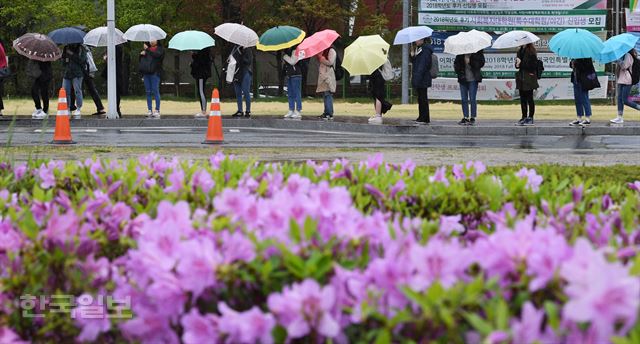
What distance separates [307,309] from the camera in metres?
2.24

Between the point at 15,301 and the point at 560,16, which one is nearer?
the point at 15,301

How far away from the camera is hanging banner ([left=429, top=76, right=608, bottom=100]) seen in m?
31.2

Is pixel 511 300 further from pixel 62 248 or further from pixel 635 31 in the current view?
pixel 635 31

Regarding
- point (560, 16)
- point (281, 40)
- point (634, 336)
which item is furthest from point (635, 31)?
point (634, 336)

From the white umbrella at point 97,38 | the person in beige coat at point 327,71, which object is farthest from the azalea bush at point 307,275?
the white umbrella at point 97,38

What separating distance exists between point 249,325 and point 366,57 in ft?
58.9

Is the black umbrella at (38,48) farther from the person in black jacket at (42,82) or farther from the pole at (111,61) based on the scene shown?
the pole at (111,61)

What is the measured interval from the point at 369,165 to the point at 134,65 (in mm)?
48297

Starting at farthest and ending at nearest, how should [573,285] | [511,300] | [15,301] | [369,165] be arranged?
[369,165] < [15,301] < [511,300] < [573,285]

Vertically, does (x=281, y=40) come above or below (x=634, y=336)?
above

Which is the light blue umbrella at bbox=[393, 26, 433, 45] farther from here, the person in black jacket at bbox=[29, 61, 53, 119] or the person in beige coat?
the person in black jacket at bbox=[29, 61, 53, 119]

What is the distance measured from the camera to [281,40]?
21.5 m

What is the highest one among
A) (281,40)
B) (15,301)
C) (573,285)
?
(281,40)

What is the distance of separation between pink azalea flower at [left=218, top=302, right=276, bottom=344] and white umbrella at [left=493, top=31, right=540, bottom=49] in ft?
60.9
